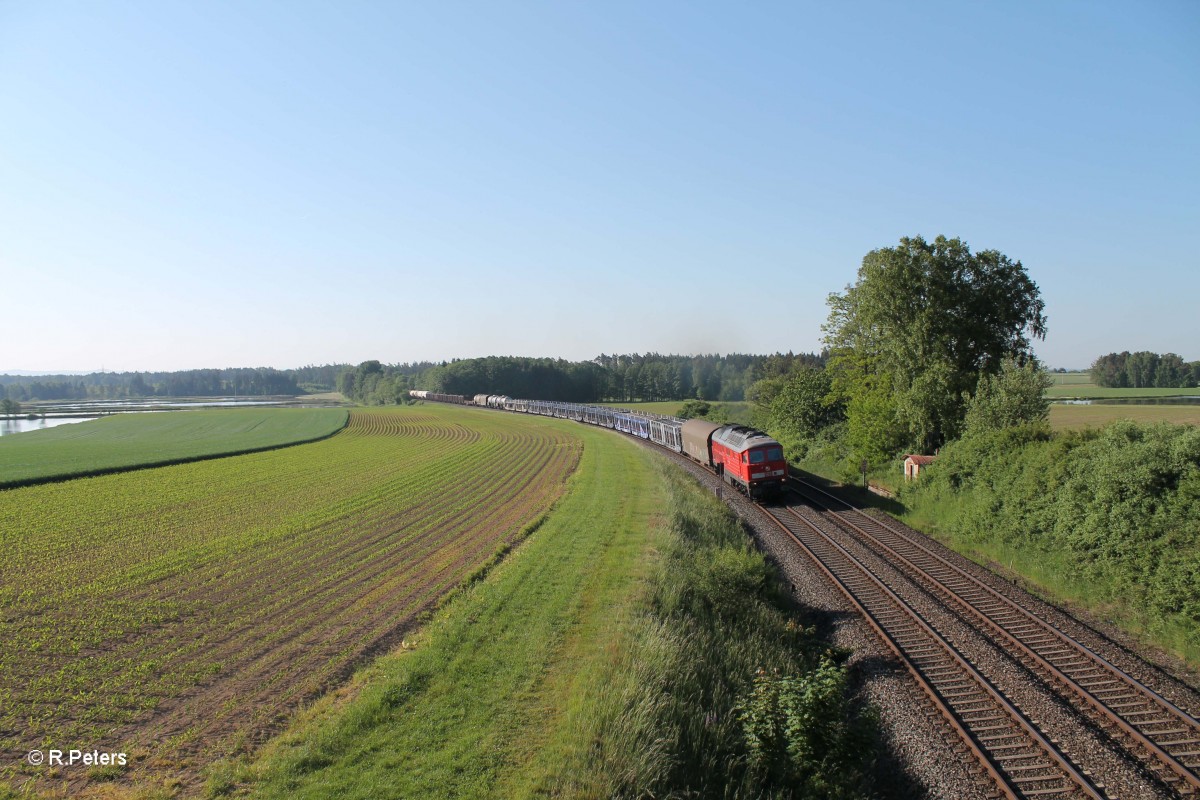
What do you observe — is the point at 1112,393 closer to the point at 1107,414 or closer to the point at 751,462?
the point at 1107,414

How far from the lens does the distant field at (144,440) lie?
39281 mm

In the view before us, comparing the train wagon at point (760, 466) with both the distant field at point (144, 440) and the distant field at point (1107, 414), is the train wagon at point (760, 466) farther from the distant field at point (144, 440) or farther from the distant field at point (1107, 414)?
the distant field at point (144, 440)

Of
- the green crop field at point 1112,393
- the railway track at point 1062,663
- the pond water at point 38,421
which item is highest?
the green crop field at point 1112,393

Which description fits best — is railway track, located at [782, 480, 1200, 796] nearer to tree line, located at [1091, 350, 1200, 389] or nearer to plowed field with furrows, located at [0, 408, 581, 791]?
plowed field with furrows, located at [0, 408, 581, 791]

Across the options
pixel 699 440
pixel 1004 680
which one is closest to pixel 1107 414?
pixel 699 440

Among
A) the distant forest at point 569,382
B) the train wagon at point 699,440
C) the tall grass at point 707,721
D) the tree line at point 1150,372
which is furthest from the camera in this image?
the distant forest at point 569,382

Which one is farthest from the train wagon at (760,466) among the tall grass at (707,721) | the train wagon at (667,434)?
the train wagon at (667,434)

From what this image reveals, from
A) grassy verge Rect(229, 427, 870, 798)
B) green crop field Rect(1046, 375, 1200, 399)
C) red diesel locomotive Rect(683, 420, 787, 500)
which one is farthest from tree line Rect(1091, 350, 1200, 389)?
grassy verge Rect(229, 427, 870, 798)

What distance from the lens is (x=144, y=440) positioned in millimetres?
64562

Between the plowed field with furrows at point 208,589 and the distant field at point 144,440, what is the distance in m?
5.66

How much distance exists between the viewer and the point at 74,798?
25.2 ft

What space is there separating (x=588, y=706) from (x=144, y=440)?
2851 inches

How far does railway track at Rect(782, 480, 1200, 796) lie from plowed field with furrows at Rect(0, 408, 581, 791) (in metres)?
11.9

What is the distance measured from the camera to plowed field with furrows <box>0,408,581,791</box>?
9891mm
